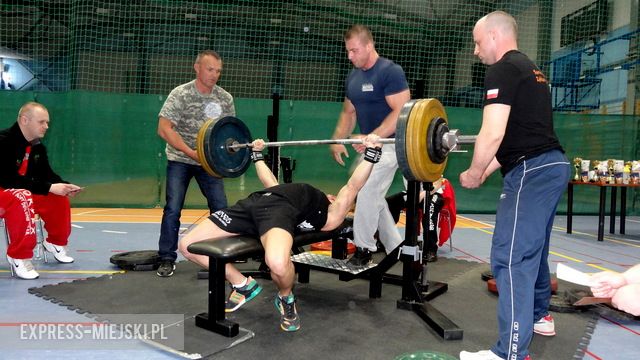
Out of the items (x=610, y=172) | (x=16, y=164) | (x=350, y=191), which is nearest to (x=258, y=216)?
(x=350, y=191)

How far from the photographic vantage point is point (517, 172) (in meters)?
1.83

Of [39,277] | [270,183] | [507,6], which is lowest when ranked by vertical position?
[39,277]

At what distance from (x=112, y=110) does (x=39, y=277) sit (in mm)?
3739

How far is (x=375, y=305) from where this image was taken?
102 inches

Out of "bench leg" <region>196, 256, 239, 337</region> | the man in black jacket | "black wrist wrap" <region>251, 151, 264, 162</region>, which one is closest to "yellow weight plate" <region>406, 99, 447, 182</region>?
"bench leg" <region>196, 256, 239, 337</region>

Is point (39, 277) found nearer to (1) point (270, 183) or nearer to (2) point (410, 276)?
(1) point (270, 183)

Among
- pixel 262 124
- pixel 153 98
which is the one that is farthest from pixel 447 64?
pixel 153 98

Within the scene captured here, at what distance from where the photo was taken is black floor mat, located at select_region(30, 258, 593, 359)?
6.52 ft

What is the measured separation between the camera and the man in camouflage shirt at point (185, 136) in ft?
10.2

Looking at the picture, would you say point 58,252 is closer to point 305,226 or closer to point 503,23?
point 305,226

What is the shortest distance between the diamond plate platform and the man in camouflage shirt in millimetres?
708

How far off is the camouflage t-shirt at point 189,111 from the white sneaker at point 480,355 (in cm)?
207

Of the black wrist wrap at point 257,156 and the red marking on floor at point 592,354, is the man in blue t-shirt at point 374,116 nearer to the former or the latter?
the black wrist wrap at point 257,156

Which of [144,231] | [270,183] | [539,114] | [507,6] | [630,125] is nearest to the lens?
[539,114]
